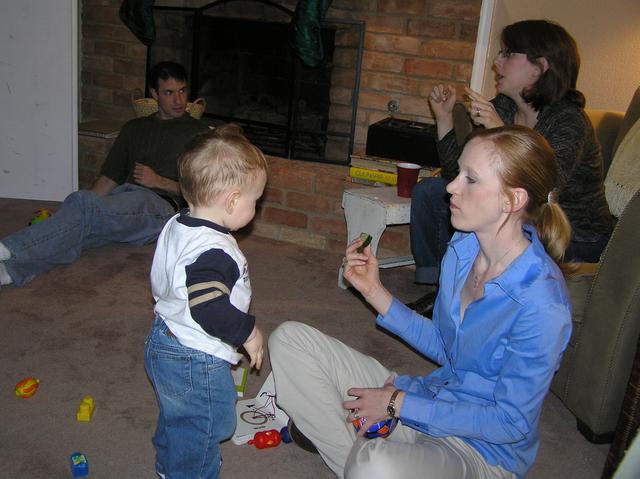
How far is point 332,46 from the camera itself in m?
3.31

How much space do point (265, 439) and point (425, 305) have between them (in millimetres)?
1021

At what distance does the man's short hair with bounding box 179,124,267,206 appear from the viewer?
1.43m

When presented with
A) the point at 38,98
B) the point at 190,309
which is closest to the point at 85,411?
the point at 190,309

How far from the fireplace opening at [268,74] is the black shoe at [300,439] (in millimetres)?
1903

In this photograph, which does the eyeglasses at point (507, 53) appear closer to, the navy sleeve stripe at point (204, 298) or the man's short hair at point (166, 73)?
the man's short hair at point (166, 73)

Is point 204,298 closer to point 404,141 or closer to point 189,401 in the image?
point 189,401

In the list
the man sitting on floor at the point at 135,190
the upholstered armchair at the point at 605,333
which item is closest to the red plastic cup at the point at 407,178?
the upholstered armchair at the point at 605,333

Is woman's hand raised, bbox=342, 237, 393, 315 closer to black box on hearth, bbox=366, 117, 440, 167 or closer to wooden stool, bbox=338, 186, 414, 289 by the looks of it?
wooden stool, bbox=338, 186, 414, 289

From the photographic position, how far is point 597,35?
9.53 ft

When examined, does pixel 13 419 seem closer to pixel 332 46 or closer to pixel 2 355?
pixel 2 355

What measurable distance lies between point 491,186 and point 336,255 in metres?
1.92

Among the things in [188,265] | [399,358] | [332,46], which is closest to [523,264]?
[188,265]

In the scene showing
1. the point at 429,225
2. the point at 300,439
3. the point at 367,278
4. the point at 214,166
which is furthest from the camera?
the point at 429,225

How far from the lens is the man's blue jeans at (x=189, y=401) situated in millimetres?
1435
